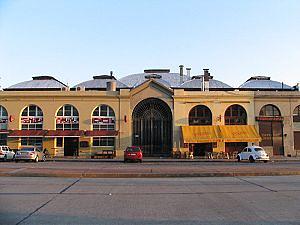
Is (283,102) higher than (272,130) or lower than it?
higher

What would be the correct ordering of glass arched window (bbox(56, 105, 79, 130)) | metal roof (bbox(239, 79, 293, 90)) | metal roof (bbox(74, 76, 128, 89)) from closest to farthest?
glass arched window (bbox(56, 105, 79, 130)) → metal roof (bbox(74, 76, 128, 89)) → metal roof (bbox(239, 79, 293, 90))

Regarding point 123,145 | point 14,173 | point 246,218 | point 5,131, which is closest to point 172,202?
point 246,218

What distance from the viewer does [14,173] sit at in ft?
64.0

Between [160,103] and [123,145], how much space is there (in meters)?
7.44

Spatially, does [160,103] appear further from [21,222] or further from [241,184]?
[21,222]

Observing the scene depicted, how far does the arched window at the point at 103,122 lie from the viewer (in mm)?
47188

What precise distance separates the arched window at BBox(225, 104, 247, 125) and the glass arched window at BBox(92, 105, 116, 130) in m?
15.0

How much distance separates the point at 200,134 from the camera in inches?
1823

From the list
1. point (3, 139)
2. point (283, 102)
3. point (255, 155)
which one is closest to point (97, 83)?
point (3, 139)

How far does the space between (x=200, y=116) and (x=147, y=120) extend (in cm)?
700

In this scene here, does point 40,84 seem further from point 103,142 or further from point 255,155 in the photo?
point 255,155

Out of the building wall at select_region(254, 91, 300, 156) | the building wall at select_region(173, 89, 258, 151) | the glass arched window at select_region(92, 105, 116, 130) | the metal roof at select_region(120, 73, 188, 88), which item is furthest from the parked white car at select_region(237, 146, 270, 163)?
the metal roof at select_region(120, 73, 188, 88)

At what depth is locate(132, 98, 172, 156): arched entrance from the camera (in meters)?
48.0

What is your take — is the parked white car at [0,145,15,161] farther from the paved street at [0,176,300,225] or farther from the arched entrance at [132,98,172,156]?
the paved street at [0,176,300,225]
